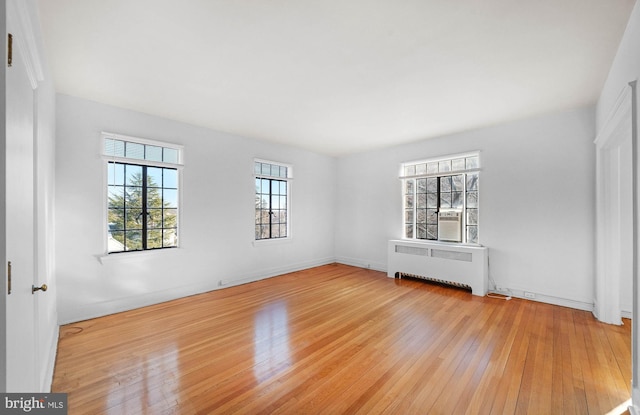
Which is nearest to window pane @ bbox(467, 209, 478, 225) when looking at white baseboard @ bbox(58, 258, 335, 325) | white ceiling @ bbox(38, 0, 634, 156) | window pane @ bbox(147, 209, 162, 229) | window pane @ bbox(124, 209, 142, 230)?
white ceiling @ bbox(38, 0, 634, 156)

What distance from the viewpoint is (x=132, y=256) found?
12.5 ft

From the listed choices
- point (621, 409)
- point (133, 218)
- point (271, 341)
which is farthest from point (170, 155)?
point (621, 409)

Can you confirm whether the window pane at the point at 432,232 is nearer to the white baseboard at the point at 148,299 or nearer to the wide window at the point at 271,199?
the wide window at the point at 271,199

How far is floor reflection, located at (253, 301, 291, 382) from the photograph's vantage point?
7.79 ft

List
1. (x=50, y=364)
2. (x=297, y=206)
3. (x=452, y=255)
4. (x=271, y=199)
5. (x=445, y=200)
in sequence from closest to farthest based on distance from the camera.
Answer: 1. (x=50, y=364)
2. (x=452, y=255)
3. (x=445, y=200)
4. (x=271, y=199)
5. (x=297, y=206)

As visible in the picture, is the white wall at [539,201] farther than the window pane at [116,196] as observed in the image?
Yes

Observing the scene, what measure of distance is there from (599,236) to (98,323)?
20.5 feet

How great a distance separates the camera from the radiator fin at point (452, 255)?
15.1 feet

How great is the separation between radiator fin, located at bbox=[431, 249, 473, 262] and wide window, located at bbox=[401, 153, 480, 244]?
0.98 ft

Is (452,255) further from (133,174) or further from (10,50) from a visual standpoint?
(10,50)

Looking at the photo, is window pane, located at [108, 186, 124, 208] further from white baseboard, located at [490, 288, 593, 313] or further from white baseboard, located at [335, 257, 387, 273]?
white baseboard, located at [490, 288, 593, 313]

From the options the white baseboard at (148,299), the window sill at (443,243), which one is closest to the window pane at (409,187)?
the window sill at (443,243)

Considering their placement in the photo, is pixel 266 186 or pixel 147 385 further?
pixel 266 186

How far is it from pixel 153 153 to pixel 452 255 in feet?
16.7
